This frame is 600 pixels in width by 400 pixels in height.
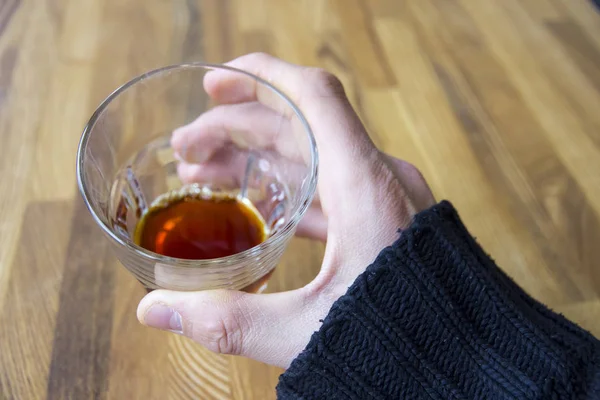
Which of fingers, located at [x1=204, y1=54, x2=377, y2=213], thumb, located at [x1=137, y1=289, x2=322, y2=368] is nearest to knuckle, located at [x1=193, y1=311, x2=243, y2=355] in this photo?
thumb, located at [x1=137, y1=289, x2=322, y2=368]

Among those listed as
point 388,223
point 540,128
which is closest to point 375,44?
point 540,128

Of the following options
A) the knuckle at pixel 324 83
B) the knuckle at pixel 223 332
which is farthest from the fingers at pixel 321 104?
the knuckle at pixel 223 332

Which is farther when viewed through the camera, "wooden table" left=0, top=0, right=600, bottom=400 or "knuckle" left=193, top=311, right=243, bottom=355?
"wooden table" left=0, top=0, right=600, bottom=400

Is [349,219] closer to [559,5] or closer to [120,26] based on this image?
[120,26]

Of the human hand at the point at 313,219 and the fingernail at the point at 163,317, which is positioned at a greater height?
the human hand at the point at 313,219

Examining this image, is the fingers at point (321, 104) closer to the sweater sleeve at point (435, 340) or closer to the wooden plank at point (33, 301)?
the sweater sleeve at point (435, 340)

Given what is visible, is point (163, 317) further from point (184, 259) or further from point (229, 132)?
point (229, 132)

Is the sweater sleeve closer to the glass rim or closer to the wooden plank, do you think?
the glass rim
